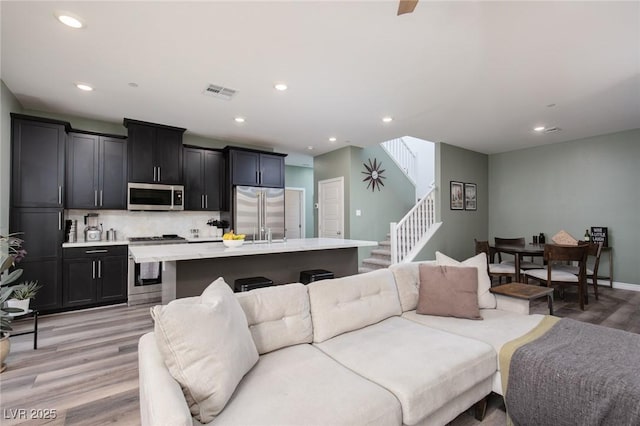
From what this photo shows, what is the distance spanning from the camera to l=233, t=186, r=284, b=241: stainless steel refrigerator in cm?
545

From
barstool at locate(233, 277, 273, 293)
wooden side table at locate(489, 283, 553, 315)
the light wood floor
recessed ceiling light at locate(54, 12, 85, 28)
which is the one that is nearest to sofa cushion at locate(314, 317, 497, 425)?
the light wood floor

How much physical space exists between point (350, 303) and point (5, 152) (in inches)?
168

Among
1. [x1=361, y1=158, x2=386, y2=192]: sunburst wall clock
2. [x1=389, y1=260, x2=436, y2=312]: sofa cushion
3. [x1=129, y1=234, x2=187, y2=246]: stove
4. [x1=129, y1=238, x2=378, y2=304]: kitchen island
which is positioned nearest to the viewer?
[x1=389, y1=260, x2=436, y2=312]: sofa cushion

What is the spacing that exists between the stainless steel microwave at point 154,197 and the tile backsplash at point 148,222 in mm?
397

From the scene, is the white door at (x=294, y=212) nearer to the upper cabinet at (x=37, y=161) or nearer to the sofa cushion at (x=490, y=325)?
the upper cabinet at (x=37, y=161)

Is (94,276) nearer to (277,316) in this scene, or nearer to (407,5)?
(277,316)

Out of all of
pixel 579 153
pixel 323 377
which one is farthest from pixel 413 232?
pixel 323 377

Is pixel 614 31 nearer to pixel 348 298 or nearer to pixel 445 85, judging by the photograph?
pixel 445 85

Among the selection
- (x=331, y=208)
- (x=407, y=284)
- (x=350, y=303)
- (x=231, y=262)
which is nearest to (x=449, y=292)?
(x=407, y=284)

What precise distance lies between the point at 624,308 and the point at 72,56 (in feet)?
23.3

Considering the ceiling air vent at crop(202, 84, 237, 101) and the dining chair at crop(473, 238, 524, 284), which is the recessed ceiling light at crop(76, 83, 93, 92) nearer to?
the ceiling air vent at crop(202, 84, 237, 101)

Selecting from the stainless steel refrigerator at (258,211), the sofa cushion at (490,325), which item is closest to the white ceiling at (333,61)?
the stainless steel refrigerator at (258,211)

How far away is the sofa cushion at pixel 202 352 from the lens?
1.23m

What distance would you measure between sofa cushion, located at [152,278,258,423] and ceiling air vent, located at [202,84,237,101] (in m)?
2.79
